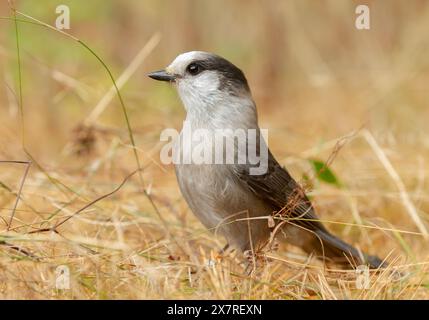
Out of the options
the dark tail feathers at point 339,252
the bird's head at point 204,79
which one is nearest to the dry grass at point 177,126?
the dark tail feathers at point 339,252

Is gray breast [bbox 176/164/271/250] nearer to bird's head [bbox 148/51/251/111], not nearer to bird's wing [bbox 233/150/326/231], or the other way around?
bird's wing [bbox 233/150/326/231]

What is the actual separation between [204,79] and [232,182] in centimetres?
59

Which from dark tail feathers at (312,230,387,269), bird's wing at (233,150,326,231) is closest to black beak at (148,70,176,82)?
bird's wing at (233,150,326,231)

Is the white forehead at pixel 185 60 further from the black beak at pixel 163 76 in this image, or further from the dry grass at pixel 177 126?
the dry grass at pixel 177 126

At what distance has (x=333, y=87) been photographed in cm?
850

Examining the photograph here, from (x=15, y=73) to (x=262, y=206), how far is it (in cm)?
354

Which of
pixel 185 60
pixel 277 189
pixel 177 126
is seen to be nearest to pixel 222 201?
→ pixel 277 189

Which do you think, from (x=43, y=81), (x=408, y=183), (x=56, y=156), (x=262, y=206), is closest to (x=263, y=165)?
(x=262, y=206)

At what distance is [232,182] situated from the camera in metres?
3.99

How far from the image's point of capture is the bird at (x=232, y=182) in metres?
3.96

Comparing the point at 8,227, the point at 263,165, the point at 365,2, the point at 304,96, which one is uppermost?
the point at 365,2

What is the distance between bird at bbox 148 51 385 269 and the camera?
156 inches

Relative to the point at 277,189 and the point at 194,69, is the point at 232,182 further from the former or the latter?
the point at 194,69
